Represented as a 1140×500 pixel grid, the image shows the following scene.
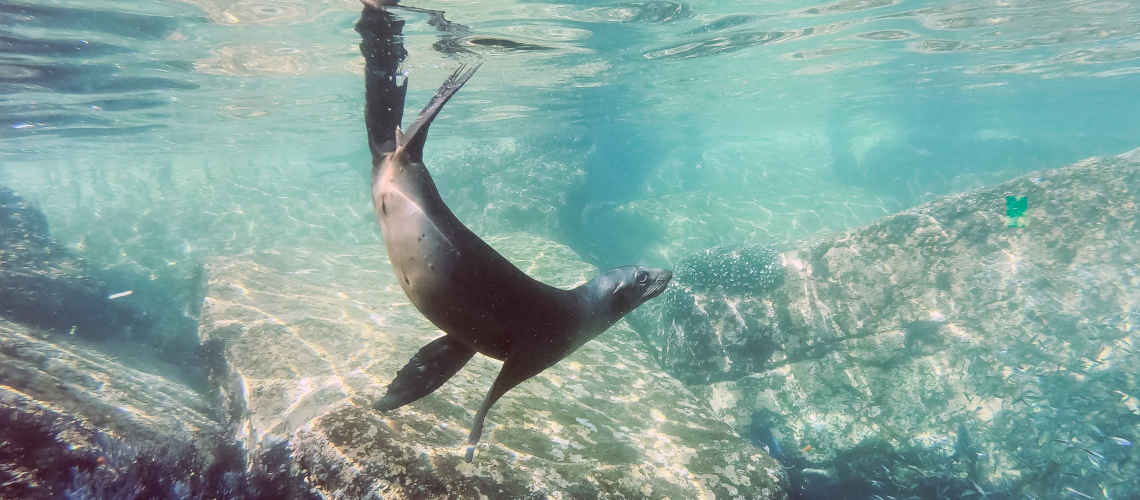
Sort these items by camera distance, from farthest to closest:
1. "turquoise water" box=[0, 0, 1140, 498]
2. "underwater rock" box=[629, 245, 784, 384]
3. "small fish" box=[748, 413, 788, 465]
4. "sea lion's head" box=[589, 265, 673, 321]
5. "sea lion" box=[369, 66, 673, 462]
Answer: "turquoise water" box=[0, 0, 1140, 498] → "underwater rock" box=[629, 245, 784, 384] → "small fish" box=[748, 413, 788, 465] → "sea lion's head" box=[589, 265, 673, 321] → "sea lion" box=[369, 66, 673, 462]

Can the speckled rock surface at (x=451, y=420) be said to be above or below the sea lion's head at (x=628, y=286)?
below

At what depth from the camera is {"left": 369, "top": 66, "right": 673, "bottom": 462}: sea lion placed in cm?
221

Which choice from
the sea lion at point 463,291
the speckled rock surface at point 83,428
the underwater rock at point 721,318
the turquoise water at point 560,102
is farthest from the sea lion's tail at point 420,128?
the turquoise water at point 560,102

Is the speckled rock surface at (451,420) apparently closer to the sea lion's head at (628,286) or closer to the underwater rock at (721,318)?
the underwater rock at (721,318)

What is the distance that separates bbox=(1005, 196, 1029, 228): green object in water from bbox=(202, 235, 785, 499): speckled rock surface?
6.33 metres

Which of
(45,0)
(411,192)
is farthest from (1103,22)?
(45,0)

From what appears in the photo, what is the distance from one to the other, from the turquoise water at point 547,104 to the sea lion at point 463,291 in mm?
7862

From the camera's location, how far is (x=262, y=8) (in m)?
8.68

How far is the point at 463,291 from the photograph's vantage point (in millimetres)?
2256

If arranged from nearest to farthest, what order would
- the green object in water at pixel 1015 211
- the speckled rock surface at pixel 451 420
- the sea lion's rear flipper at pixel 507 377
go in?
the sea lion's rear flipper at pixel 507 377 < the speckled rock surface at pixel 451 420 < the green object in water at pixel 1015 211

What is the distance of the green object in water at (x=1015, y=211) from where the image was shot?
755cm

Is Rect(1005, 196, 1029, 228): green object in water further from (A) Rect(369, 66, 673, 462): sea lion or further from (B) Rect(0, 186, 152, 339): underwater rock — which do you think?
(B) Rect(0, 186, 152, 339): underwater rock

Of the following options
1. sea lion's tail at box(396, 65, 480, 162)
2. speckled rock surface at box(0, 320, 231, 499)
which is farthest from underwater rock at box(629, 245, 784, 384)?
sea lion's tail at box(396, 65, 480, 162)

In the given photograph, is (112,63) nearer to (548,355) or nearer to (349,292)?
(349,292)
